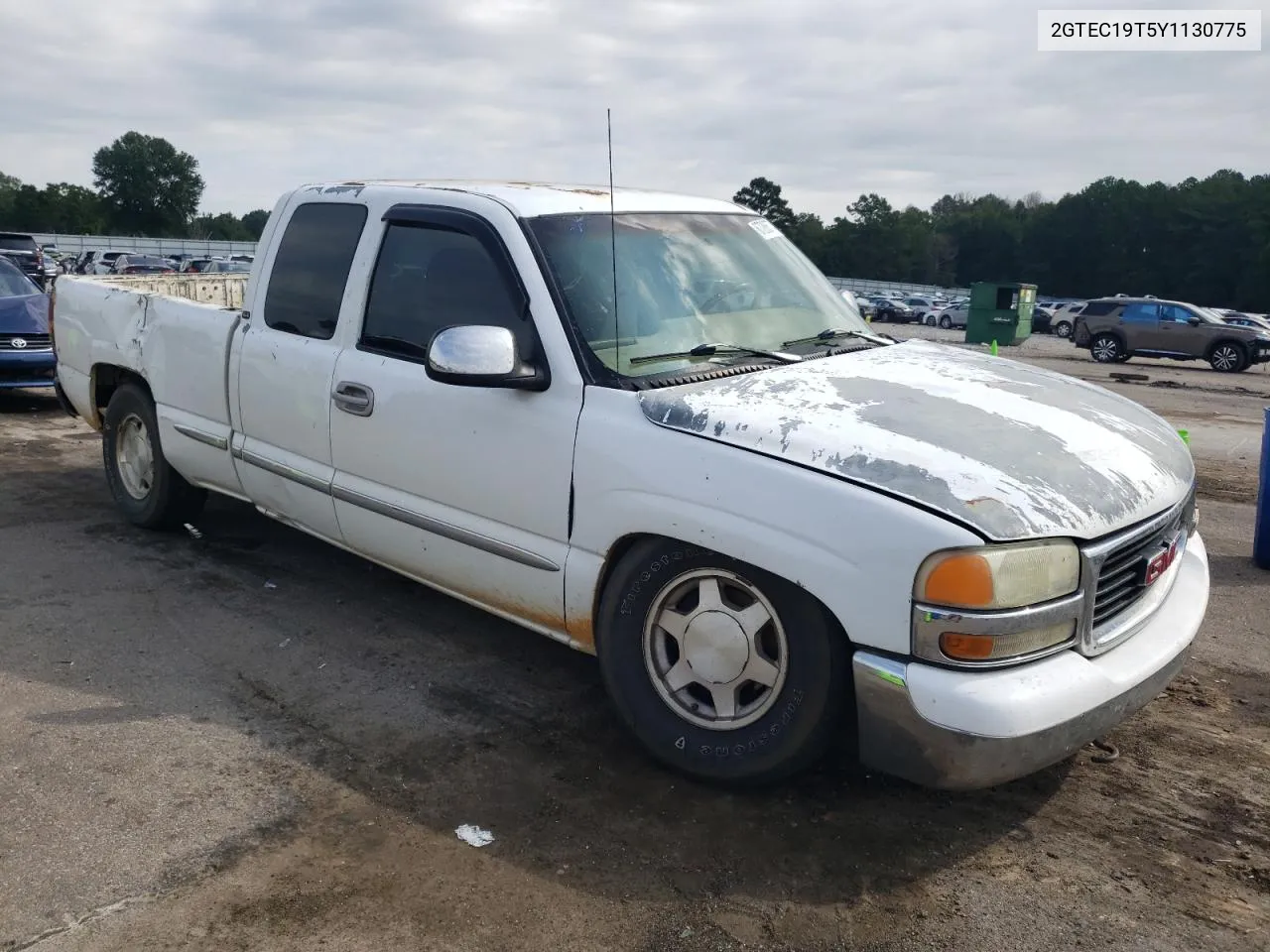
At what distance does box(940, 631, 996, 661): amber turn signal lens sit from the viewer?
287 centimetres

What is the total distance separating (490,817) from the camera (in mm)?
3287

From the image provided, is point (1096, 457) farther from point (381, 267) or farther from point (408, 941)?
point (381, 267)

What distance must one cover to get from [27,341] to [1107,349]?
23103mm

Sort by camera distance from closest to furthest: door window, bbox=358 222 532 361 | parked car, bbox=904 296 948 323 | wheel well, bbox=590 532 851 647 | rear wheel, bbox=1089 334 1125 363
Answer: wheel well, bbox=590 532 851 647, door window, bbox=358 222 532 361, rear wheel, bbox=1089 334 1125 363, parked car, bbox=904 296 948 323

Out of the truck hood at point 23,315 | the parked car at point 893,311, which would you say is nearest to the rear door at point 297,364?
the truck hood at point 23,315

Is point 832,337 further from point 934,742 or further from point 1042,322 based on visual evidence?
point 1042,322

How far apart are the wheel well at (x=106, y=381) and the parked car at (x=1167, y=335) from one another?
2402cm

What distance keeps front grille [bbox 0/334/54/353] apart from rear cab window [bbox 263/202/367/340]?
7082 mm

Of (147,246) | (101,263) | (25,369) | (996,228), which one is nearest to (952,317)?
(101,263)

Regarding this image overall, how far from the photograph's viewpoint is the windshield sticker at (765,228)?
4.79 metres

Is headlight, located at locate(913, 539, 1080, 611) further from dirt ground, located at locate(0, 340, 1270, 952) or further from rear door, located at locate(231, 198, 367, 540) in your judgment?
rear door, located at locate(231, 198, 367, 540)

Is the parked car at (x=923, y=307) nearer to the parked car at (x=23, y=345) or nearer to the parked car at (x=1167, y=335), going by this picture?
the parked car at (x=1167, y=335)

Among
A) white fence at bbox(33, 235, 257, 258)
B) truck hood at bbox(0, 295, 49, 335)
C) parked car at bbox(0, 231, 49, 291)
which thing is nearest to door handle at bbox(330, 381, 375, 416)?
truck hood at bbox(0, 295, 49, 335)

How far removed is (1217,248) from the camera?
264 feet
